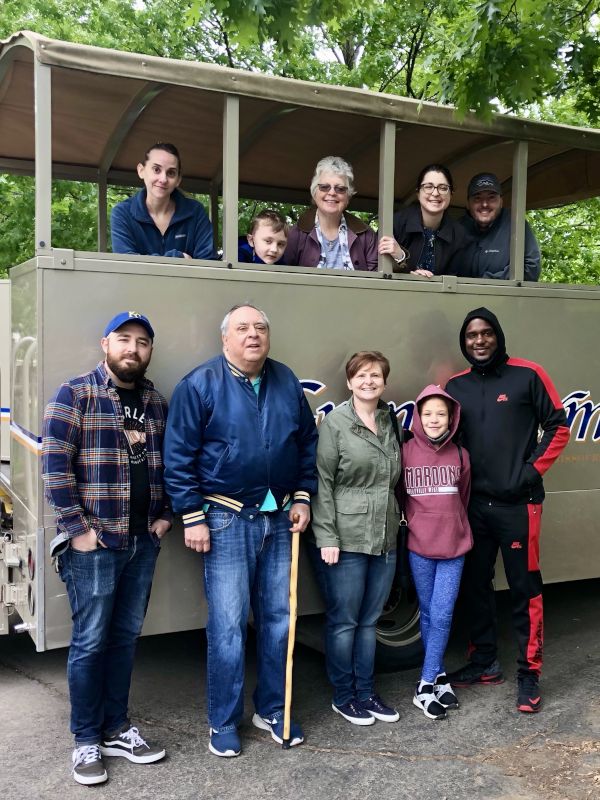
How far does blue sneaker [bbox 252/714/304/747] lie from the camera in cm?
377

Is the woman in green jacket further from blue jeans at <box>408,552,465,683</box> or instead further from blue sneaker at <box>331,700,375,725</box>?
blue jeans at <box>408,552,465,683</box>

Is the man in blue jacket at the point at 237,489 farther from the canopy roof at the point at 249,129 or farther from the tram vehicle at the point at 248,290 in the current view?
the canopy roof at the point at 249,129

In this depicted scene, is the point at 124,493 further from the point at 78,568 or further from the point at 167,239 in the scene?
the point at 167,239

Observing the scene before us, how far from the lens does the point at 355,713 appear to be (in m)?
4.03

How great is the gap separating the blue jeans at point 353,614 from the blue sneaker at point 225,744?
633 mm

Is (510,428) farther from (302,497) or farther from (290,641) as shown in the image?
(290,641)

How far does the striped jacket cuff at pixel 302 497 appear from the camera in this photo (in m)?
3.82

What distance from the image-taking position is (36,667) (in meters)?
4.78

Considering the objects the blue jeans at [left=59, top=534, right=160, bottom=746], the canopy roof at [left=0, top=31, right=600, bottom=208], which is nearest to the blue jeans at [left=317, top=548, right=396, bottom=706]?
the blue jeans at [left=59, top=534, right=160, bottom=746]

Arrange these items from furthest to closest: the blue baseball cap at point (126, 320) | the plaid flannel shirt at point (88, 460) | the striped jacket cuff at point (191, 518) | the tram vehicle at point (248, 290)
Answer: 1. the tram vehicle at point (248, 290)
2. the striped jacket cuff at point (191, 518)
3. the blue baseball cap at point (126, 320)
4. the plaid flannel shirt at point (88, 460)

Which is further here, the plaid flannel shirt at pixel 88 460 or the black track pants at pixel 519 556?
the black track pants at pixel 519 556

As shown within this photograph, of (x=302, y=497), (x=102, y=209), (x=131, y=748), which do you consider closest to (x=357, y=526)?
(x=302, y=497)

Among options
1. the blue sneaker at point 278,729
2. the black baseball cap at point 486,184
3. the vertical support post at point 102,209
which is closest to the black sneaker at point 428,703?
the blue sneaker at point 278,729

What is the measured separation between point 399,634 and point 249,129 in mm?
3105
